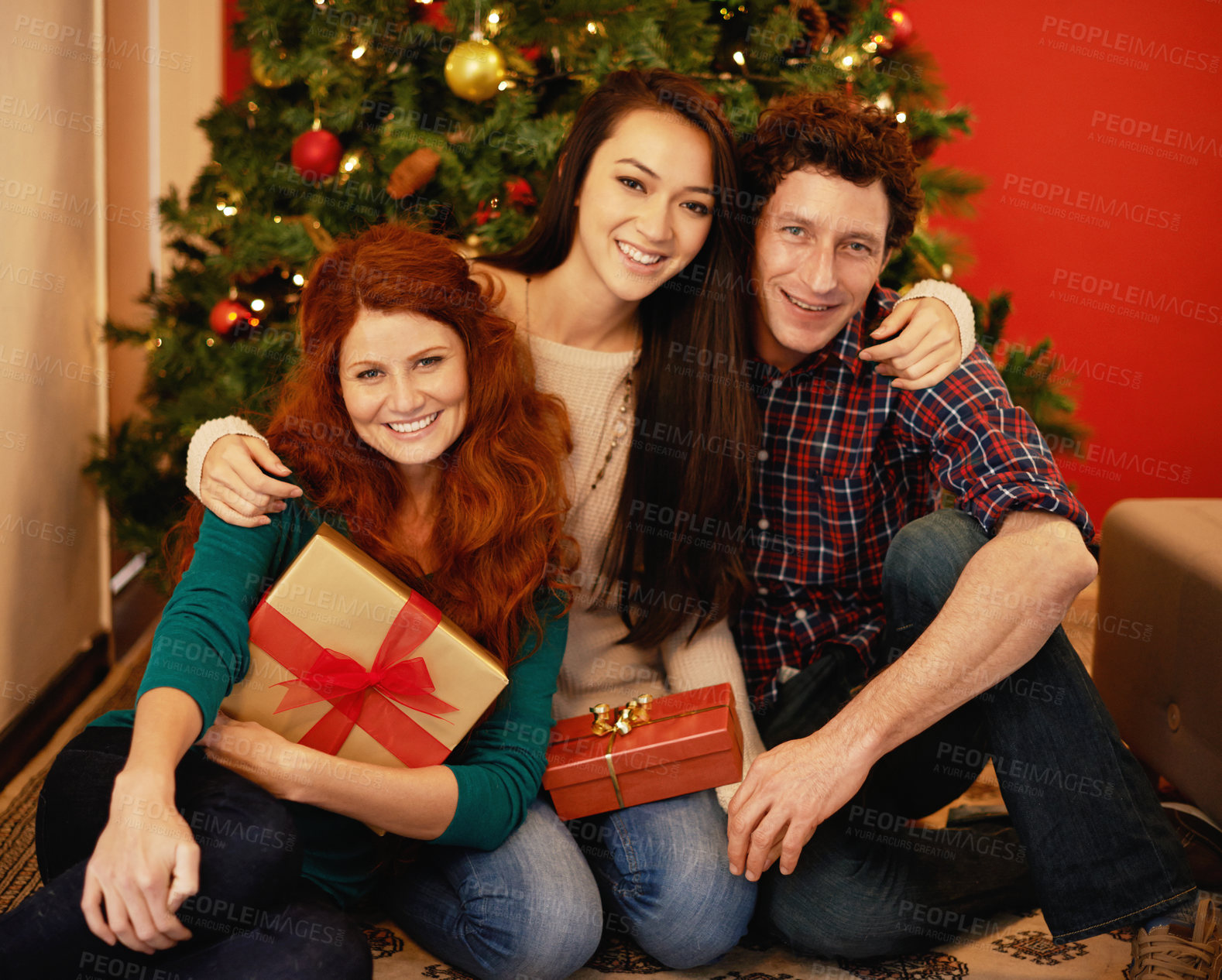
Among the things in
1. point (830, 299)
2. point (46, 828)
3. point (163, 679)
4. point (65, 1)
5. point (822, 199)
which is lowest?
point (46, 828)

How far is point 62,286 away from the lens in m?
2.01

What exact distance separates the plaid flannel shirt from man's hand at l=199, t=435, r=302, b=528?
771mm

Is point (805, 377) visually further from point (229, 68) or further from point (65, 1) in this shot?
point (229, 68)

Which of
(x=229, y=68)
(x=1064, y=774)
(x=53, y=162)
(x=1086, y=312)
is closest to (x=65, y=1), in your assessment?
(x=53, y=162)

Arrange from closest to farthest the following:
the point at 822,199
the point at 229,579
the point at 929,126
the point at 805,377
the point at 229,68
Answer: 1. the point at 229,579
2. the point at 822,199
3. the point at 805,377
4. the point at 929,126
5. the point at 229,68

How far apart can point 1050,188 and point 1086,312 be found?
0.43m

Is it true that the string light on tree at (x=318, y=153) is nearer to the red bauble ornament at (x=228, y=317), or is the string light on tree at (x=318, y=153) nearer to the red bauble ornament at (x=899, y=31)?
the red bauble ornament at (x=228, y=317)

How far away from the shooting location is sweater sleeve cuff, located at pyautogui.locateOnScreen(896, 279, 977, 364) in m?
1.51

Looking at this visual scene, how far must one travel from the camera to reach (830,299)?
→ 1.53 m

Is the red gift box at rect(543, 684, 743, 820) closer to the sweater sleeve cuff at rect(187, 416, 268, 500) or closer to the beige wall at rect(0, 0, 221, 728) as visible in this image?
the sweater sleeve cuff at rect(187, 416, 268, 500)

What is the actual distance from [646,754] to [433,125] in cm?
134

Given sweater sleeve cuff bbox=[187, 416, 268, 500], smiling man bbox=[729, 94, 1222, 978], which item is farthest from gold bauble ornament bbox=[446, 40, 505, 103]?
sweater sleeve cuff bbox=[187, 416, 268, 500]

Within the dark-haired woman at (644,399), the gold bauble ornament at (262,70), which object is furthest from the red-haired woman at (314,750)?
the gold bauble ornament at (262,70)

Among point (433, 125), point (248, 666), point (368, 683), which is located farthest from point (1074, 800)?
point (433, 125)
